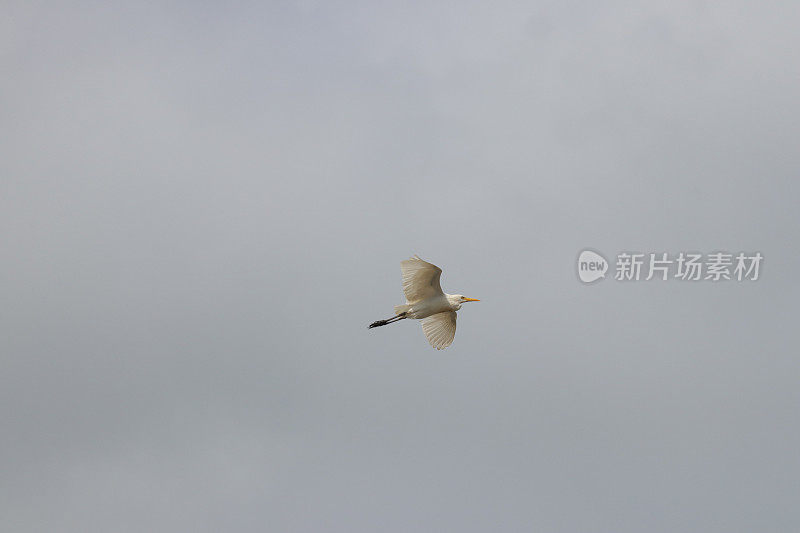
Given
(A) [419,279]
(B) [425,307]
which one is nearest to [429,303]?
(B) [425,307]

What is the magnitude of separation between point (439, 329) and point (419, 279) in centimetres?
409

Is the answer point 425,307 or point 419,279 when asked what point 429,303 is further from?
point 419,279

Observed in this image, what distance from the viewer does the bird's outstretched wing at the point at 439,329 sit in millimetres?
97625

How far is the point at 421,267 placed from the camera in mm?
93812

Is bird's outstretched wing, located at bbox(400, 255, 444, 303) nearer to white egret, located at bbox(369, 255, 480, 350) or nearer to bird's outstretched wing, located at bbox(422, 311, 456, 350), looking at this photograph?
white egret, located at bbox(369, 255, 480, 350)

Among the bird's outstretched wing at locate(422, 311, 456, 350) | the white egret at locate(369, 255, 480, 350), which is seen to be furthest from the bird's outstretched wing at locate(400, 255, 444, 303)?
the bird's outstretched wing at locate(422, 311, 456, 350)

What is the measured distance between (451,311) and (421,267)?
4.36 meters

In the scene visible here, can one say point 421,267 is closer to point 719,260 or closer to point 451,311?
point 451,311

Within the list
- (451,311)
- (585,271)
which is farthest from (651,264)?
(451,311)

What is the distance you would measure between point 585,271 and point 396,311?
13.5 meters

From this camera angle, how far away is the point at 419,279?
94.7 meters

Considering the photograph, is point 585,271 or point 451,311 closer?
point 451,311

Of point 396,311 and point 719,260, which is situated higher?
point 719,260

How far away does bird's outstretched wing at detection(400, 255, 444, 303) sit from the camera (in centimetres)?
9365
